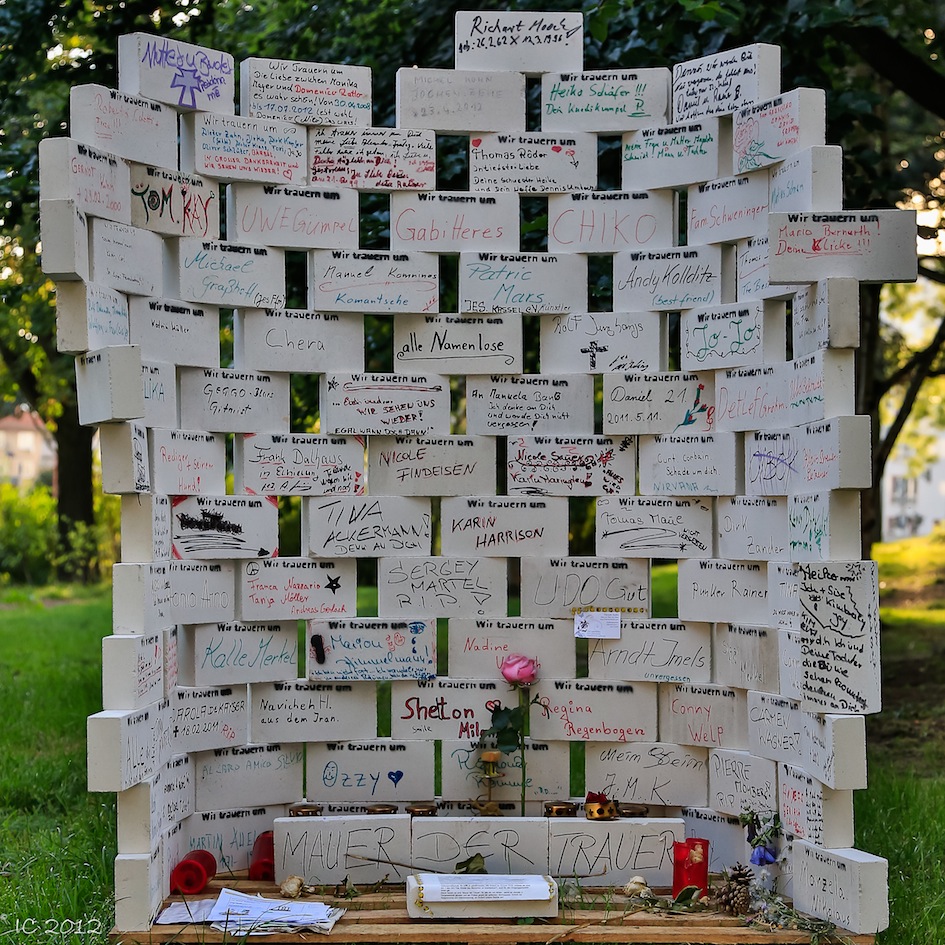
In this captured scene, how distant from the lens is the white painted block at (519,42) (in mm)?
4121

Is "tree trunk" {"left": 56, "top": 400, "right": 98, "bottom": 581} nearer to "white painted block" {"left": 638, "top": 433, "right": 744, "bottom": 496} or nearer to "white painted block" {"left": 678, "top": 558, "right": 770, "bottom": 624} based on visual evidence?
"white painted block" {"left": 638, "top": 433, "right": 744, "bottom": 496}

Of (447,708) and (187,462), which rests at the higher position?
(187,462)

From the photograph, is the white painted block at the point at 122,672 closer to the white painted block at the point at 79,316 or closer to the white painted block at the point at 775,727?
the white painted block at the point at 79,316

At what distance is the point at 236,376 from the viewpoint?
4023 millimetres

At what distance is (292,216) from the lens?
407cm

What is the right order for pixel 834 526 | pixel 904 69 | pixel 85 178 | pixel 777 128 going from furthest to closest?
pixel 904 69
pixel 777 128
pixel 85 178
pixel 834 526

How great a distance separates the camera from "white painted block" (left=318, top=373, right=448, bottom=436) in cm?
409

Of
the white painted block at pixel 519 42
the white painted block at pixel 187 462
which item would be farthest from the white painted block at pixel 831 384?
the white painted block at pixel 187 462

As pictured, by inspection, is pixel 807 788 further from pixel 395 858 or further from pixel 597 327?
pixel 597 327

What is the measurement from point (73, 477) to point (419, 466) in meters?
12.7

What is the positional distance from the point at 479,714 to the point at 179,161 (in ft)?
7.75

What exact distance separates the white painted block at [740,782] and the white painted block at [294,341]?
6.49ft

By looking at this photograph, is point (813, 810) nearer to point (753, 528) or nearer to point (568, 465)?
point (753, 528)

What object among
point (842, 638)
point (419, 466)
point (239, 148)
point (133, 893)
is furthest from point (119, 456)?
point (842, 638)
